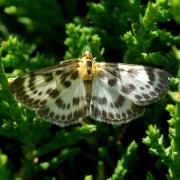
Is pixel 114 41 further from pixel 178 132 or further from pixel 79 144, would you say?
pixel 178 132

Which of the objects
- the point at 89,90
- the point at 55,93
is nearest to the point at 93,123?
the point at 89,90

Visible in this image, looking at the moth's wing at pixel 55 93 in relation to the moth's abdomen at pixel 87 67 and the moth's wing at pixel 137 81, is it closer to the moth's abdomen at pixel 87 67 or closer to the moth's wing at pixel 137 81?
the moth's abdomen at pixel 87 67

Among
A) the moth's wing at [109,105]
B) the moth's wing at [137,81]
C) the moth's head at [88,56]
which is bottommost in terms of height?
the moth's wing at [109,105]

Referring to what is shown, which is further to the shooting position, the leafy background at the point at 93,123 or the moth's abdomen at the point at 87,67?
the moth's abdomen at the point at 87,67

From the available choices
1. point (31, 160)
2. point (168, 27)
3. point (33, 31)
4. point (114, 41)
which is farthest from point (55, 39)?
point (31, 160)

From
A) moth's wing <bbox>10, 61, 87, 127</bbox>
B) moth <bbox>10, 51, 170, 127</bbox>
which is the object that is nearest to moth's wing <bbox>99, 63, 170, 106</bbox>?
moth <bbox>10, 51, 170, 127</bbox>

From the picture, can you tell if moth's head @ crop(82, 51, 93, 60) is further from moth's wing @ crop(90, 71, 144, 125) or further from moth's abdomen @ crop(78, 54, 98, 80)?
moth's wing @ crop(90, 71, 144, 125)

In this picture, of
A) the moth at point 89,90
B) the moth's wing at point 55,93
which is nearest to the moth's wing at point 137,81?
the moth at point 89,90
